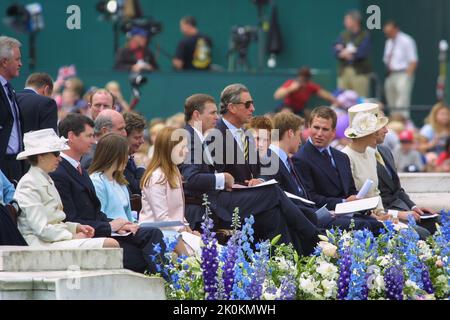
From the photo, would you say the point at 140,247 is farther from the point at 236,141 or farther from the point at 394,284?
the point at 394,284

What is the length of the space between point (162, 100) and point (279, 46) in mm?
2135

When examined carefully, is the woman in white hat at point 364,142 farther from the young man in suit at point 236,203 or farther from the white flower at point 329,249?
the white flower at point 329,249

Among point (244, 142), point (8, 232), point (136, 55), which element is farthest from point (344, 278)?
point (136, 55)

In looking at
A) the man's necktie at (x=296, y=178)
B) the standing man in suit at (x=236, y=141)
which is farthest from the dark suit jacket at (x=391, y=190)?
the standing man in suit at (x=236, y=141)

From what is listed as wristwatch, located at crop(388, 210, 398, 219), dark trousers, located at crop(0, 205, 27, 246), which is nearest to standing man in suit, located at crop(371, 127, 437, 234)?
wristwatch, located at crop(388, 210, 398, 219)

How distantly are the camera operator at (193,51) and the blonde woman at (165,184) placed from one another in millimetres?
9500

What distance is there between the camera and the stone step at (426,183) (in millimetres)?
13430

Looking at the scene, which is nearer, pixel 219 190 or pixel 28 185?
pixel 28 185

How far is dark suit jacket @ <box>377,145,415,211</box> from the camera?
40.9 feet

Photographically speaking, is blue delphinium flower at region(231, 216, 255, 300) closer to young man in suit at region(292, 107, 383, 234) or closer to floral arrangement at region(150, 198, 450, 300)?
floral arrangement at region(150, 198, 450, 300)

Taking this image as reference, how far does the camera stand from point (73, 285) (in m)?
7.86

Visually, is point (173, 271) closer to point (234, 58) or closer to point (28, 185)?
point (28, 185)

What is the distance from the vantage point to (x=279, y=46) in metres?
20.8
